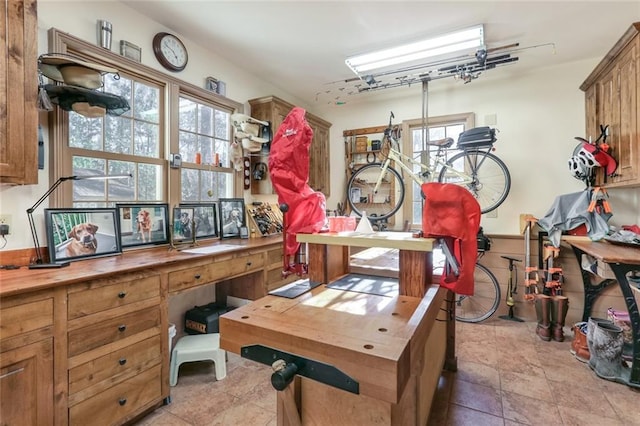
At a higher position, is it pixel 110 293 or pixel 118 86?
pixel 118 86

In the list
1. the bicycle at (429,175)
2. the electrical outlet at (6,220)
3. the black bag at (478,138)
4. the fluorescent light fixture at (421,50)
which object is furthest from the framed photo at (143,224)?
the black bag at (478,138)

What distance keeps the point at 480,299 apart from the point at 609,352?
1.40m

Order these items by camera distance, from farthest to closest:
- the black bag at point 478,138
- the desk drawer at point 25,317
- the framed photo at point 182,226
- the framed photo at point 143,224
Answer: the black bag at point 478,138 → the framed photo at point 182,226 → the framed photo at point 143,224 → the desk drawer at point 25,317

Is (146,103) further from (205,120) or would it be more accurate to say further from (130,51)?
(205,120)

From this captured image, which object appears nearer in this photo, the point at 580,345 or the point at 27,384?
the point at 27,384

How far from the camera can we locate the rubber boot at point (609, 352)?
2.29 metres

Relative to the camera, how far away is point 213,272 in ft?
7.82

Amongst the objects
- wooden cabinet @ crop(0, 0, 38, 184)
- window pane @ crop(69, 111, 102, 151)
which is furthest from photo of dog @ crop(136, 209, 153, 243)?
wooden cabinet @ crop(0, 0, 38, 184)

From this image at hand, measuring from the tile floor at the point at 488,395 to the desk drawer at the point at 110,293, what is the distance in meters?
0.82

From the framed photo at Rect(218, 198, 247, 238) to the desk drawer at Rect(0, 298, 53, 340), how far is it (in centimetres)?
172

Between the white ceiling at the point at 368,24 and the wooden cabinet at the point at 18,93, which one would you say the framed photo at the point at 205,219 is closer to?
the wooden cabinet at the point at 18,93

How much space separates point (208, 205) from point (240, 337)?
226 centimetres

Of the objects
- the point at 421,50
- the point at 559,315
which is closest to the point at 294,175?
the point at 421,50

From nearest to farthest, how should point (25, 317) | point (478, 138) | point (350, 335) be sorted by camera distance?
point (350, 335), point (25, 317), point (478, 138)
